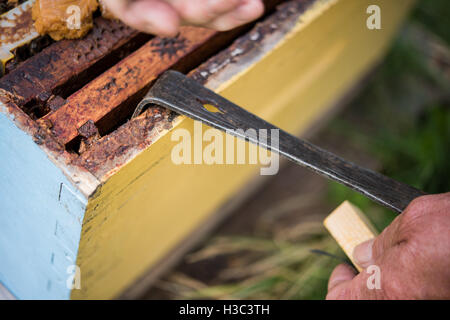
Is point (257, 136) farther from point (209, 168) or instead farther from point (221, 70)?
point (209, 168)

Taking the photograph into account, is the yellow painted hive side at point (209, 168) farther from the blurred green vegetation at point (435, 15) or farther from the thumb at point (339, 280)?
the thumb at point (339, 280)

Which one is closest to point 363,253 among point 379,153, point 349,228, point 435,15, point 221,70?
point 349,228

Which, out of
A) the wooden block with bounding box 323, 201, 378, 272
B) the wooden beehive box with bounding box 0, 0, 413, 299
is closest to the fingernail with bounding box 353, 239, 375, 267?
the wooden block with bounding box 323, 201, 378, 272

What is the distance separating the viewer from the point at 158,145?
1003mm

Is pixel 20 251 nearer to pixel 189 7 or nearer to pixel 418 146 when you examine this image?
pixel 189 7

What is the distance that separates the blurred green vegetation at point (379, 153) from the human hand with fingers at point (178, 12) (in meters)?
1.14

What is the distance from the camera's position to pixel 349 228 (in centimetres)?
108

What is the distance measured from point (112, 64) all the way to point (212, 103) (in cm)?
34

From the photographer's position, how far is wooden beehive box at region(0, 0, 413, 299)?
930mm

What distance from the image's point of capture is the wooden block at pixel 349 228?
1045mm

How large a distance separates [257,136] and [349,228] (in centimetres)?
37

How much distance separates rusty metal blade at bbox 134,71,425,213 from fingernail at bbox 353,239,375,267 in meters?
0.11
